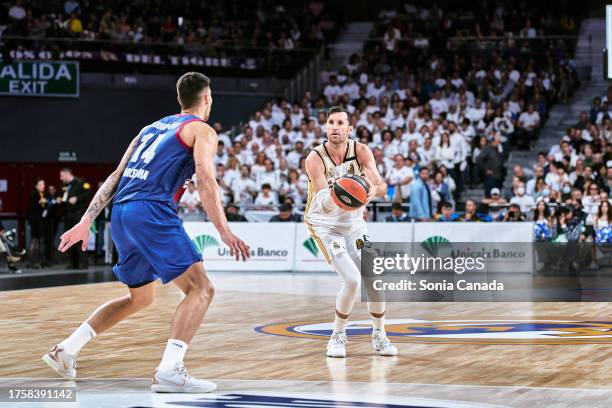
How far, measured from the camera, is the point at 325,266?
21.0 metres

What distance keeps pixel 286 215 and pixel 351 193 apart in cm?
1272

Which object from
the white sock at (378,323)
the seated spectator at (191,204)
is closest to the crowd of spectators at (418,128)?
the seated spectator at (191,204)

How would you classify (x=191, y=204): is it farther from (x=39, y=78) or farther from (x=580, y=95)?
(x=580, y=95)

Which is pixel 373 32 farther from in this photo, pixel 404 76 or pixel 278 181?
pixel 278 181

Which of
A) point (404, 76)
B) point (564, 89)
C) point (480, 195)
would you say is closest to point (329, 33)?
point (404, 76)

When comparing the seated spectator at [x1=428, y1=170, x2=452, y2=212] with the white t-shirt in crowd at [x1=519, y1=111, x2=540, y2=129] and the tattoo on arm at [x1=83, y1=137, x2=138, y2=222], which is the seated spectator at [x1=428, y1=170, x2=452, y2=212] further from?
the tattoo on arm at [x1=83, y1=137, x2=138, y2=222]

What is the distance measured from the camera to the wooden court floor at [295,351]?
7871mm

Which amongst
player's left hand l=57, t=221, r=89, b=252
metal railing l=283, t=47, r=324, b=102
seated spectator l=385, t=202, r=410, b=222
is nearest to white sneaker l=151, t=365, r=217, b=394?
player's left hand l=57, t=221, r=89, b=252

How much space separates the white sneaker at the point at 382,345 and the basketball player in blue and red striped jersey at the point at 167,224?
90.6 inches

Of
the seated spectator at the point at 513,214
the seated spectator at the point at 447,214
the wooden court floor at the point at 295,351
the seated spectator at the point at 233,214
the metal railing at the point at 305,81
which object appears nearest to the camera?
the wooden court floor at the point at 295,351

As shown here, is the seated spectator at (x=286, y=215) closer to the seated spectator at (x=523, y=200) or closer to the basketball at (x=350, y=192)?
the seated spectator at (x=523, y=200)

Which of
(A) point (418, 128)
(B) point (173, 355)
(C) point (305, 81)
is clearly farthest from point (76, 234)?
(C) point (305, 81)

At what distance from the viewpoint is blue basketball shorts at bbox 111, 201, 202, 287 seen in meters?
7.09

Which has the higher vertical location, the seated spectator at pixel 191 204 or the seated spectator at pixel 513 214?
the seated spectator at pixel 191 204
